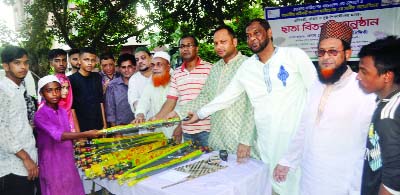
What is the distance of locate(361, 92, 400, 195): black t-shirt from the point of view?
1.78 metres

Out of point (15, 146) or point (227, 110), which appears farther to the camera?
point (227, 110)

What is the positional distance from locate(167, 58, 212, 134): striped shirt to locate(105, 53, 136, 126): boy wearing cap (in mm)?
1401

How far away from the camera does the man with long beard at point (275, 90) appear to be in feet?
10.5

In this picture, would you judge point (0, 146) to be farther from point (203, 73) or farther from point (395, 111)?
point (395, 111)

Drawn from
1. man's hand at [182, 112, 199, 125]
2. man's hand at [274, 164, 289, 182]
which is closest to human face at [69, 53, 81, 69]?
man's hand at [182, 112, 199, 125]

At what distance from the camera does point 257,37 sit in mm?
3326

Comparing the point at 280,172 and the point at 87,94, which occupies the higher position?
the point at 87,94

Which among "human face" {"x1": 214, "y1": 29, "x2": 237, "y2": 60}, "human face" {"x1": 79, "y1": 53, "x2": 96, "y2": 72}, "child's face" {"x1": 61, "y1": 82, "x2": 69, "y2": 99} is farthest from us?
"human face" {"x1": 79, "y1": 53, "x2": 96, "y2": 72}

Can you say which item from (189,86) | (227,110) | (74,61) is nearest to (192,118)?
(227,110)

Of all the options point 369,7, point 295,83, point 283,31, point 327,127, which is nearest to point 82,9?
point 283,31

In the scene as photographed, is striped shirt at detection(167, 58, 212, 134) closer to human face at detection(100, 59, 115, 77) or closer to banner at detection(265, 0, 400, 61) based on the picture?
human face at detection(100, 59, 115, 77)

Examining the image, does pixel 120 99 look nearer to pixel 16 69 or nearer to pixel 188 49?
pixel 188 49

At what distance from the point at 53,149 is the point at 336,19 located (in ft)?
17.6

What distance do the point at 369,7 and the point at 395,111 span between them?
15.3 feet
